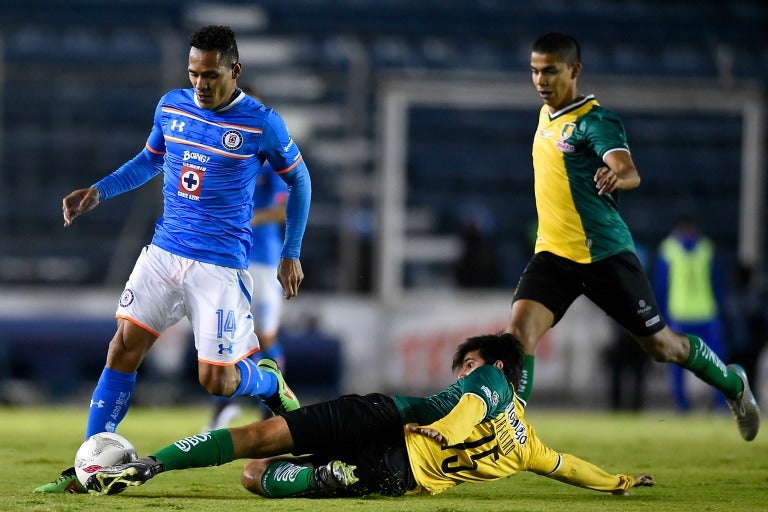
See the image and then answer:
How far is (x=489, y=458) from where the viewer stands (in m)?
5.67

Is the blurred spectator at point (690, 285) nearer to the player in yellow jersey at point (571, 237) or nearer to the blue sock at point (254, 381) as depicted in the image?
the player in yellow jersey at point (571, 237)

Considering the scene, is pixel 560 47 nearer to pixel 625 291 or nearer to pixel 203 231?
pixel 625 291

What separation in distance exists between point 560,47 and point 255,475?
2830mm

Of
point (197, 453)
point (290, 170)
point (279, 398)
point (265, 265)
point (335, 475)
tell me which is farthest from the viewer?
point (265, 265)

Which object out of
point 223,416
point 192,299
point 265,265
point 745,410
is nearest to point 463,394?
point 192,299

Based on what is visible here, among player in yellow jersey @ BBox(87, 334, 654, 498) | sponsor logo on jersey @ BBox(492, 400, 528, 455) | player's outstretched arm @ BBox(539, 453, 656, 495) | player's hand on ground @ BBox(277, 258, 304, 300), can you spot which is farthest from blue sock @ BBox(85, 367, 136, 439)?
player's outstretched arm @ BBox(539, 453, 656, 495)

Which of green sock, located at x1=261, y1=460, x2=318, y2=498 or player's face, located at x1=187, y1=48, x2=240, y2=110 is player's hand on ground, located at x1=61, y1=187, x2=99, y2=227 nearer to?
player's face, located at x1=187, y1=48, x2=240, y2=110

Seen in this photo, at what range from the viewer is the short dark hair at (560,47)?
684 cm

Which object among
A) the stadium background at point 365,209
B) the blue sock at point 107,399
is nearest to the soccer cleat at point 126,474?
the blue sock at point 107,399

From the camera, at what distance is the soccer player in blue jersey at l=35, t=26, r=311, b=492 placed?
5.99 m

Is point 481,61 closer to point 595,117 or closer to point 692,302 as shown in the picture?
point 692,302

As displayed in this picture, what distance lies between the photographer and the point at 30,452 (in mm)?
7902

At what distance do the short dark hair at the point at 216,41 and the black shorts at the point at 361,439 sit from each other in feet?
5.55

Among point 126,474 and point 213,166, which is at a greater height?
point 213,166
